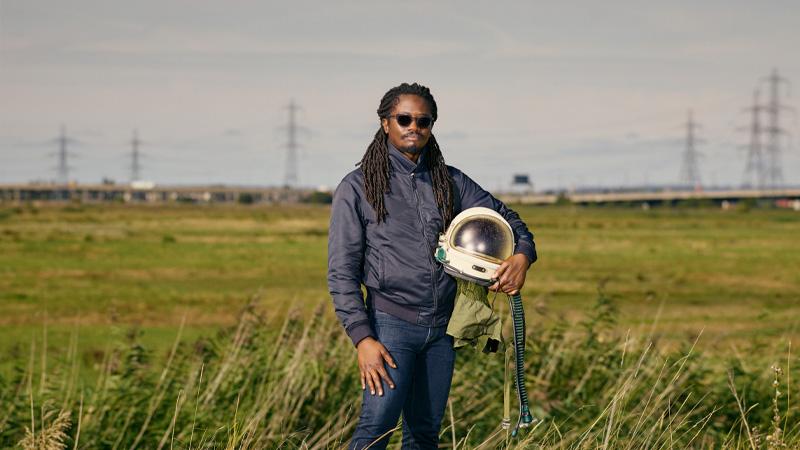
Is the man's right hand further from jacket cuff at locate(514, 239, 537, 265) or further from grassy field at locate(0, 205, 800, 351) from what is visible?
grassy field at locate(0, 205, 800, 351)

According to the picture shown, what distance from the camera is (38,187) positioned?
185 meters

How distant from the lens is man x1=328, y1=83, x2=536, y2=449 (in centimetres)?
397

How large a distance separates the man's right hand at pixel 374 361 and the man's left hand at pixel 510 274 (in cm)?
51

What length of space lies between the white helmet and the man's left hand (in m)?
0.02

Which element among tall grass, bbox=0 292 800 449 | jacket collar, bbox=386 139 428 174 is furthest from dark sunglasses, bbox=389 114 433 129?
tall grass, bbox=0 292 800 449

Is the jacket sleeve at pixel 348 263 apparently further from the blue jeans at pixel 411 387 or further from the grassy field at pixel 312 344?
the grassy field at pixel 312 344

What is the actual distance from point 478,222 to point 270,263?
1133 inches

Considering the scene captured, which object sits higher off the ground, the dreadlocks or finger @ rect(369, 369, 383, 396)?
the dreadlocks

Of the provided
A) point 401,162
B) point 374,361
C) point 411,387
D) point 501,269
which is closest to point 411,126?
point 401,162

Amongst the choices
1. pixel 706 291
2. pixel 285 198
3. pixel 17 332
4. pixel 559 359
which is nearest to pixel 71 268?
pixel 17 332

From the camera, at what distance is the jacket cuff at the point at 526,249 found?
399 cm

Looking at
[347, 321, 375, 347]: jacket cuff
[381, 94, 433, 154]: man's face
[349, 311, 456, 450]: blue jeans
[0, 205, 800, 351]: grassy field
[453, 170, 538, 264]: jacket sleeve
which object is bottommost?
[0, 205, 800, 351]: grassy field

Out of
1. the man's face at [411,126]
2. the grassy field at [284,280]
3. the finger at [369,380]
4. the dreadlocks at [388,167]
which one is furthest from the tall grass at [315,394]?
the man's face at [411,126]

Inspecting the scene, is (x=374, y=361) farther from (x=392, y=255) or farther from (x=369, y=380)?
(x=392, y=255)
